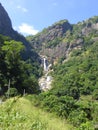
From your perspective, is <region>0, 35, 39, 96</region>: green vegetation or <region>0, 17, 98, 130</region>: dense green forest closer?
<region>0, 17, 98, 130</region>: dense green forest

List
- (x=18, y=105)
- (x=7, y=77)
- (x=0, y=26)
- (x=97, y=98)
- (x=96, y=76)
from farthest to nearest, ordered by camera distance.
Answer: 1. (x=0, y=26)
2. (x=96, y=76)
3. (x=97, y=98)
4. (x=7, y=77)
5. (x=18, y=105)

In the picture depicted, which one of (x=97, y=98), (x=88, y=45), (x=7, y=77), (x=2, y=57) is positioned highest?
(x=88, y=45)

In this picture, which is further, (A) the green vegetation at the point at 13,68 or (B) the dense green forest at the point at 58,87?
(A) the green vegetation at the point at 13,68

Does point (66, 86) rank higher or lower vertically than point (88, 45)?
lower

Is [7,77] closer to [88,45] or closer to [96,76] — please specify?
[96,76]

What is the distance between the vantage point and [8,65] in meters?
49.4

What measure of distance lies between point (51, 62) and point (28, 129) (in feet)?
595

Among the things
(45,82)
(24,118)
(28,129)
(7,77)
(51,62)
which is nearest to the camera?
(28,129)

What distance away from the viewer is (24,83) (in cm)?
4950

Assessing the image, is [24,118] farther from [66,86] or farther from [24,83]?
[66,86]

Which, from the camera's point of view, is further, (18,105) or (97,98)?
(97,98)

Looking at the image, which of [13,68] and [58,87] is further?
[58,87]

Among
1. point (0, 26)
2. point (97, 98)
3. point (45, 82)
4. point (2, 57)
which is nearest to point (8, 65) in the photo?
point (2, 57)

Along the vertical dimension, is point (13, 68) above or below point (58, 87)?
above
